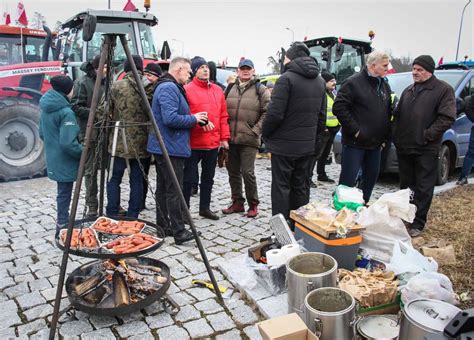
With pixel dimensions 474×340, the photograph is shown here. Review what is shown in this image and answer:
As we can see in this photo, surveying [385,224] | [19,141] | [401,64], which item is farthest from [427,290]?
[401,64]

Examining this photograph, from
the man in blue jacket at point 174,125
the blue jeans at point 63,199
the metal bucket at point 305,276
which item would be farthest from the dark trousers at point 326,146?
the blue jeans at point 63,199

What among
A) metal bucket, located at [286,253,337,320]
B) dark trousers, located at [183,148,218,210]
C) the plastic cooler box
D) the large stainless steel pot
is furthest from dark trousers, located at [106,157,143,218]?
the large stainless steel pot

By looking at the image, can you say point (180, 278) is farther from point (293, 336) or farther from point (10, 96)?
point (10, 96)

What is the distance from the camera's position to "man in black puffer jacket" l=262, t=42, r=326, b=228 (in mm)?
A: 3885

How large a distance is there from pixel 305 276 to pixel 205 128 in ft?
7.77

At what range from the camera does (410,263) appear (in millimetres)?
3125

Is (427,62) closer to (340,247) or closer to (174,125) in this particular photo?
(340,247)

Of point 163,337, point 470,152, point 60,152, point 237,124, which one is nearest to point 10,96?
point 60,152

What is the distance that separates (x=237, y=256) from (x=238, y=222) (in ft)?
3.47

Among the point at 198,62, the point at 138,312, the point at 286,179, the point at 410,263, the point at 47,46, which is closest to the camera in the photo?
Result: the point at 138,312

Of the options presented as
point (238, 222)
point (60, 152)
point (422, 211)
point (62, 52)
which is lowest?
point (238, 222)

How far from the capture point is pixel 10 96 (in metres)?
6.98

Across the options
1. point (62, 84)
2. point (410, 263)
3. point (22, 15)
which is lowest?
point (410, 263)

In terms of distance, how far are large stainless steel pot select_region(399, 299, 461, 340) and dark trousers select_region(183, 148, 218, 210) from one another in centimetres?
293
